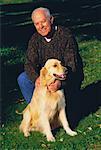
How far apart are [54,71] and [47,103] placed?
48cm

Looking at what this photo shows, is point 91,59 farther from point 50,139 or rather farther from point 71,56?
point 50,139

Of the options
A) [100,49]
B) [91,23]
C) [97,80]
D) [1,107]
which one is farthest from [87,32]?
[1,107]

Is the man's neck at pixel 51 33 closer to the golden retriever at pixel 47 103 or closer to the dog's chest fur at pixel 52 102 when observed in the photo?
the golden retriever at pixel 47 103

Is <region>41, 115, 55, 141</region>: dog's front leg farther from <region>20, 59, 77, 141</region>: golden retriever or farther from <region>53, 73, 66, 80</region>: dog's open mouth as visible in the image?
<region>53, 73, 66, 80</region>: dog's open mouth

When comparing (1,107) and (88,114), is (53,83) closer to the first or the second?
(88,114)

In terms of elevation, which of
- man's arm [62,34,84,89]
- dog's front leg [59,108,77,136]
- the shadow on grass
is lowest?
the shadow on grass

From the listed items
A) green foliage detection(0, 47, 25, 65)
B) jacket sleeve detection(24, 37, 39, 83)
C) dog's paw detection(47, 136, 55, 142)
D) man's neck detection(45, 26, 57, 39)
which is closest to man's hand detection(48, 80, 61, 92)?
jacket sleeve detection(24, 37, 39, 83)

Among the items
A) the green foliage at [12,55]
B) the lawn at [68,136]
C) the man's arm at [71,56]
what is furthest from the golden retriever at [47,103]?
the green foliage at [12,55]

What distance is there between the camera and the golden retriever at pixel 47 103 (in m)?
6.23

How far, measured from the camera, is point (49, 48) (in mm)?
6766

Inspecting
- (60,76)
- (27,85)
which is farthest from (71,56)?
(27,85)

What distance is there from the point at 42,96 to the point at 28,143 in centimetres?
72

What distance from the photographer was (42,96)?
20.6 feet

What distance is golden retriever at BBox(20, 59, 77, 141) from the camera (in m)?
6.23
